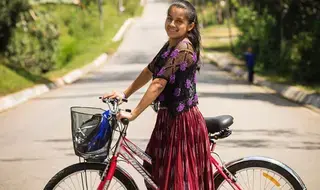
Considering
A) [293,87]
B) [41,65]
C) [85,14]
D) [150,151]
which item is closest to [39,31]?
[41,65]

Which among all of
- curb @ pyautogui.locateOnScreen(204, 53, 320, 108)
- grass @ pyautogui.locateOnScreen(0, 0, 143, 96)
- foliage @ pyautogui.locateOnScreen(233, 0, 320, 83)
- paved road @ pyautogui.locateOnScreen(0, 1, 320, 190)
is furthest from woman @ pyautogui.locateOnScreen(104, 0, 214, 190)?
foliage @ pyautogui.locateOnScreen(233, 0, 320, 83)

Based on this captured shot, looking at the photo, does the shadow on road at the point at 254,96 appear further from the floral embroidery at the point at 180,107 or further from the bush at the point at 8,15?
the floral embroidery at the point at 180,107

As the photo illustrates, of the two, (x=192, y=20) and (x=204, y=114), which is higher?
(x=192, y=20)

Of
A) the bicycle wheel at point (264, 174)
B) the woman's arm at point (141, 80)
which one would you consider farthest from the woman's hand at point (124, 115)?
the bicycle wheel at point (264, 174)

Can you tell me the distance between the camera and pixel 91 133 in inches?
208

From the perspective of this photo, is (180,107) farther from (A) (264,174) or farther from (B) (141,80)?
(A) (264,174)

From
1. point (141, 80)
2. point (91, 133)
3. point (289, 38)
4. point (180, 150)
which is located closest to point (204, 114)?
point (141, 80)

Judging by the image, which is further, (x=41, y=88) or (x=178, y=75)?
(x=41, y=88)

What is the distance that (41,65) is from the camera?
33.0m

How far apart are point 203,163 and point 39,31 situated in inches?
1082

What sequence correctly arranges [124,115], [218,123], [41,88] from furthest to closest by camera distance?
1. [41,88]
2. [218,123]
3. [124,115]

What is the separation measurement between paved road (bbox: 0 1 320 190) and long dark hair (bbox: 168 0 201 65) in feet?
10.2

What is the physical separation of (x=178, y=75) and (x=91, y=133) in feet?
2.22

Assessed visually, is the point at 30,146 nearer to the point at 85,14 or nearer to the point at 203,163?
the point at 203,163
